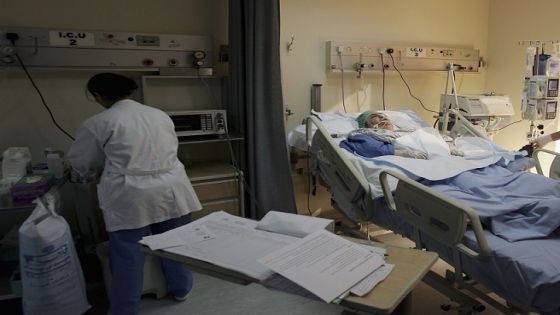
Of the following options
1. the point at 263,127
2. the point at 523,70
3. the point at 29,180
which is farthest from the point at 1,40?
the point at 523,70

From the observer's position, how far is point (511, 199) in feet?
5.86

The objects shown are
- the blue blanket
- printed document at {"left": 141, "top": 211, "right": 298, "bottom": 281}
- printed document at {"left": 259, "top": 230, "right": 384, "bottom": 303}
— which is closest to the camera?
printed document at {"left": 259, "top": 230, "right": 384, "bottom": 303}

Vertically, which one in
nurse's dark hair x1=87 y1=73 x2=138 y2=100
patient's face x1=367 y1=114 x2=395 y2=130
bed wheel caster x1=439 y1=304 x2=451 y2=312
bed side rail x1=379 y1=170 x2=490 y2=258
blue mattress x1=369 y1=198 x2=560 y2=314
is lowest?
bed wheel caster x1=439 y1=304 x2=451 y2=312

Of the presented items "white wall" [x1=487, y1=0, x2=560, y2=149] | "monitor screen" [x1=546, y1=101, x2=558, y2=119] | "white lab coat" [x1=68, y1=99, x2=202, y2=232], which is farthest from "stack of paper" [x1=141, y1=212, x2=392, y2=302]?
"white wall" [x1=487, y1=0, x2=560, y2=149]

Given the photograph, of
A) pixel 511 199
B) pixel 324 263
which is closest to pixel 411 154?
pixel 511 199

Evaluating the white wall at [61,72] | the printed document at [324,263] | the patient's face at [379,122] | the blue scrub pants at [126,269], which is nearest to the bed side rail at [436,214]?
the printed document at [324,263]

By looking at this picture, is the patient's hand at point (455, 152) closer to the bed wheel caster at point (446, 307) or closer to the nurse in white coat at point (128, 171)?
the bed wheel caster at point (446, 307)

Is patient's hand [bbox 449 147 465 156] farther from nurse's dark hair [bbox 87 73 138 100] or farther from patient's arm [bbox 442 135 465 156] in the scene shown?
nurse's dark hair [bbox 87 73 138 100]

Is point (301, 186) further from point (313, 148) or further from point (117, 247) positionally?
point (117, 247)

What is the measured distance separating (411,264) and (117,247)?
59.6 inches

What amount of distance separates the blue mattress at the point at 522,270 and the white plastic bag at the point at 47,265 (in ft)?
5.82

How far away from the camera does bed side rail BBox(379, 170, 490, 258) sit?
152 cm

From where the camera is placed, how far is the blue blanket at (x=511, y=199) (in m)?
1.62

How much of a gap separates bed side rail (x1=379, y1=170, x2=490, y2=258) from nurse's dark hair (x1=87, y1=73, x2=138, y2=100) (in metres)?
1.32
